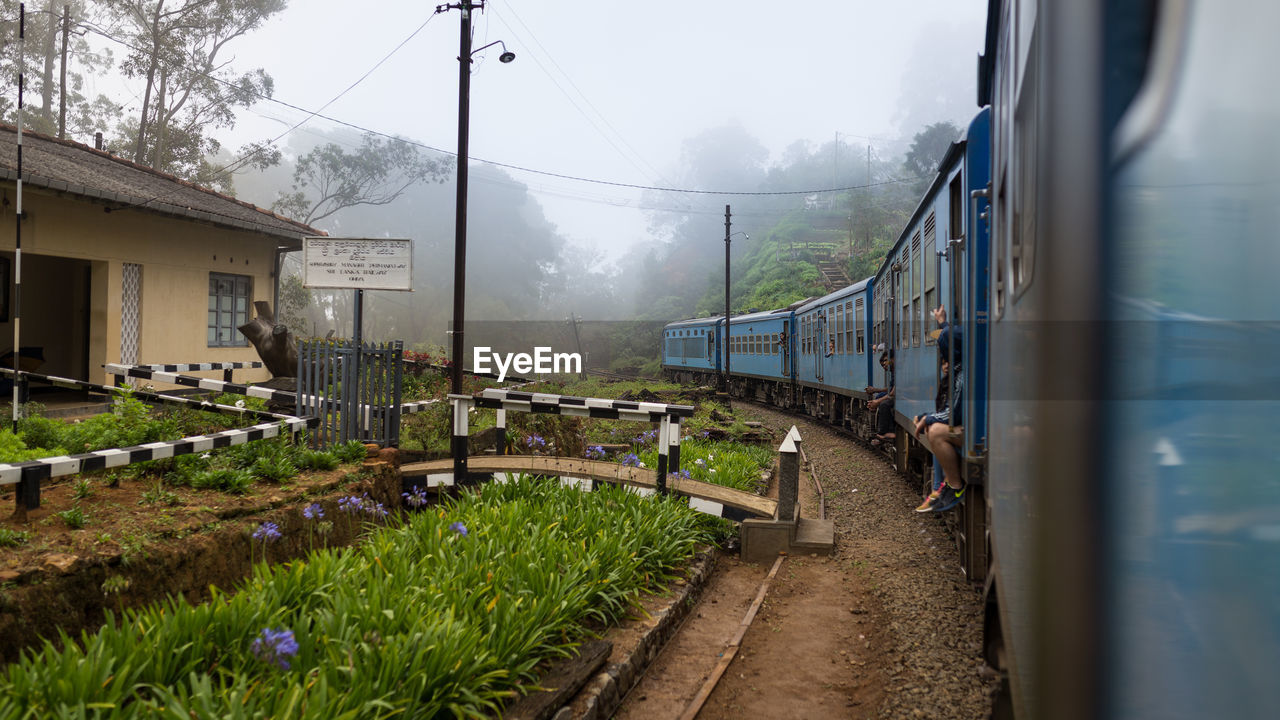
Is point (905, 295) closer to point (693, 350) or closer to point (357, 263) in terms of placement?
point (357, 263)

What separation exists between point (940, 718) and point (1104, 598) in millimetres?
3316

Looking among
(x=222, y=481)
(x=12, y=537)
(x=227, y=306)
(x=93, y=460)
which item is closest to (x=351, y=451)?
(x=222, y=481)

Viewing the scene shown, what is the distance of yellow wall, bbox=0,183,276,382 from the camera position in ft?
35.8

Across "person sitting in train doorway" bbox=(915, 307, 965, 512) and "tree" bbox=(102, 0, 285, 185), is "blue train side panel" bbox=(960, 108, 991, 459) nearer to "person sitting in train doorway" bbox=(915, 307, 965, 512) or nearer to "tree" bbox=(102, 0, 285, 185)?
"person sitting in train doorway" bbox=(915, 307, 965, 512)

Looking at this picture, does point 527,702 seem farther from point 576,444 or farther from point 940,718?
point 576,444

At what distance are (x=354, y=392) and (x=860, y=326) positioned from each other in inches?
325

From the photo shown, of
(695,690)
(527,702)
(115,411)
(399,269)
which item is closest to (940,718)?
(695,690)

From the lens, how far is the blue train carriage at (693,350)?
27.9m

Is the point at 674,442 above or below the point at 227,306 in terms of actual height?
below

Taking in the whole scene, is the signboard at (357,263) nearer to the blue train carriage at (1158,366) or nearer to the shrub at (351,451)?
the shrub at (351,451)

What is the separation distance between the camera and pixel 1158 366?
898 millimetres

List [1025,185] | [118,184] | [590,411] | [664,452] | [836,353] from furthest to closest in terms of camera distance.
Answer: [836,353] < [118,184] < [590,411] < [664,452] < [1025,185]

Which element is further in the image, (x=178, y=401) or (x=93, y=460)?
(x=178, y=401)

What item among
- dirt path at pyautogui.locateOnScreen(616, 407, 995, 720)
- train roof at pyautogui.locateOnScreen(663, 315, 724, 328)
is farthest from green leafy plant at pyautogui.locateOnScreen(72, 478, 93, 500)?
train roof at pyautogui.locateOnScreen(663, 315, 724, 328)
